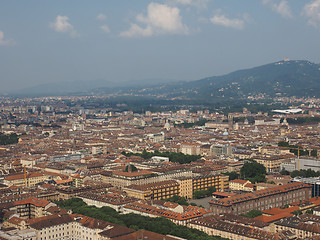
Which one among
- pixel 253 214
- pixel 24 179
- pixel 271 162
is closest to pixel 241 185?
pixel 253 214

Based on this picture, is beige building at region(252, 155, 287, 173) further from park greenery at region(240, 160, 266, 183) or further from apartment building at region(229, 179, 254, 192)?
apartment building at region(229, 179, 254, 192)

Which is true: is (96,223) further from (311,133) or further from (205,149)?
(311,133)

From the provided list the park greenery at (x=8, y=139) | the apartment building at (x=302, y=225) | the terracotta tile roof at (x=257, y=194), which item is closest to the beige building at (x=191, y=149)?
the terracotta tile roof at (x=257, y=194)

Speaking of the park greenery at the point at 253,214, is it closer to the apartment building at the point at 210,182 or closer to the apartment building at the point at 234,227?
the apartment building at the point at 234,227

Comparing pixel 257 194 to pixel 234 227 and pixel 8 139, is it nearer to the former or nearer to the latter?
pixel 234 227

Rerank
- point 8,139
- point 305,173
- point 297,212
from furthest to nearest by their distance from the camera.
→ point 8,139 → point 305,173 → point 297,212

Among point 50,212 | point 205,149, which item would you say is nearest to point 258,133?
point 205,149
